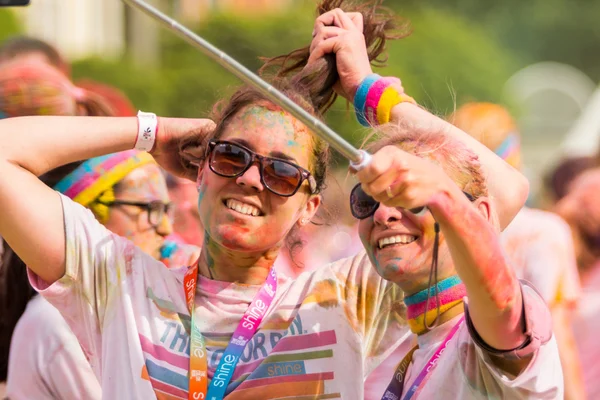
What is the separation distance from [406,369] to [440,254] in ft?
1.08

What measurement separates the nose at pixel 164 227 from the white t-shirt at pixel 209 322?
1.01m

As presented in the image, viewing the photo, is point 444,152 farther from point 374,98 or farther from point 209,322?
point 209,322

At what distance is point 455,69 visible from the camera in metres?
25.7

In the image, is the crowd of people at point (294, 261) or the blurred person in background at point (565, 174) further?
the blurred person in background at point (565, 174)

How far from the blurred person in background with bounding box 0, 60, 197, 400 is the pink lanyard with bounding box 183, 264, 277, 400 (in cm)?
84

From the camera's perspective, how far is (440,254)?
297 centimetres

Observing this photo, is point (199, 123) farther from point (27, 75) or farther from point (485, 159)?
point (27, 75)

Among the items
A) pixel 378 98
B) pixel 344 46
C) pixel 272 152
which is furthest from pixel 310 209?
pixel 344 46

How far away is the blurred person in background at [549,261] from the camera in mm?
5820

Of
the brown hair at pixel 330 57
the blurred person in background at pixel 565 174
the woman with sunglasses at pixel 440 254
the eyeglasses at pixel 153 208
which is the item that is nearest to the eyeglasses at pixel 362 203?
the woman with sunglasses at pixel 440 254

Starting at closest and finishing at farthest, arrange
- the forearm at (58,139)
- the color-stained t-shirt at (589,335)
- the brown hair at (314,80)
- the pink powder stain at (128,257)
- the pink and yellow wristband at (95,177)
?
1. the forearm at (58,139)
2. the pink powder stain at (128,257)
3. the brown hair at (314,80)
4. the pink and yellow wristband at (95,177)
5. the color-stained t-shirt at (589,335)

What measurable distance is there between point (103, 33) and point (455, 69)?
7.89 metres

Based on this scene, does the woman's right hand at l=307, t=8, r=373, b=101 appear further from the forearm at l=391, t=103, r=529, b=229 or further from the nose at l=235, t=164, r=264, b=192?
the nose at l=235, t=164, r=264, b=192

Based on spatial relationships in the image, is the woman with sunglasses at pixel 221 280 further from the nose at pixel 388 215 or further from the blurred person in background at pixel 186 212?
the blurred person in background at pixel 186 212
